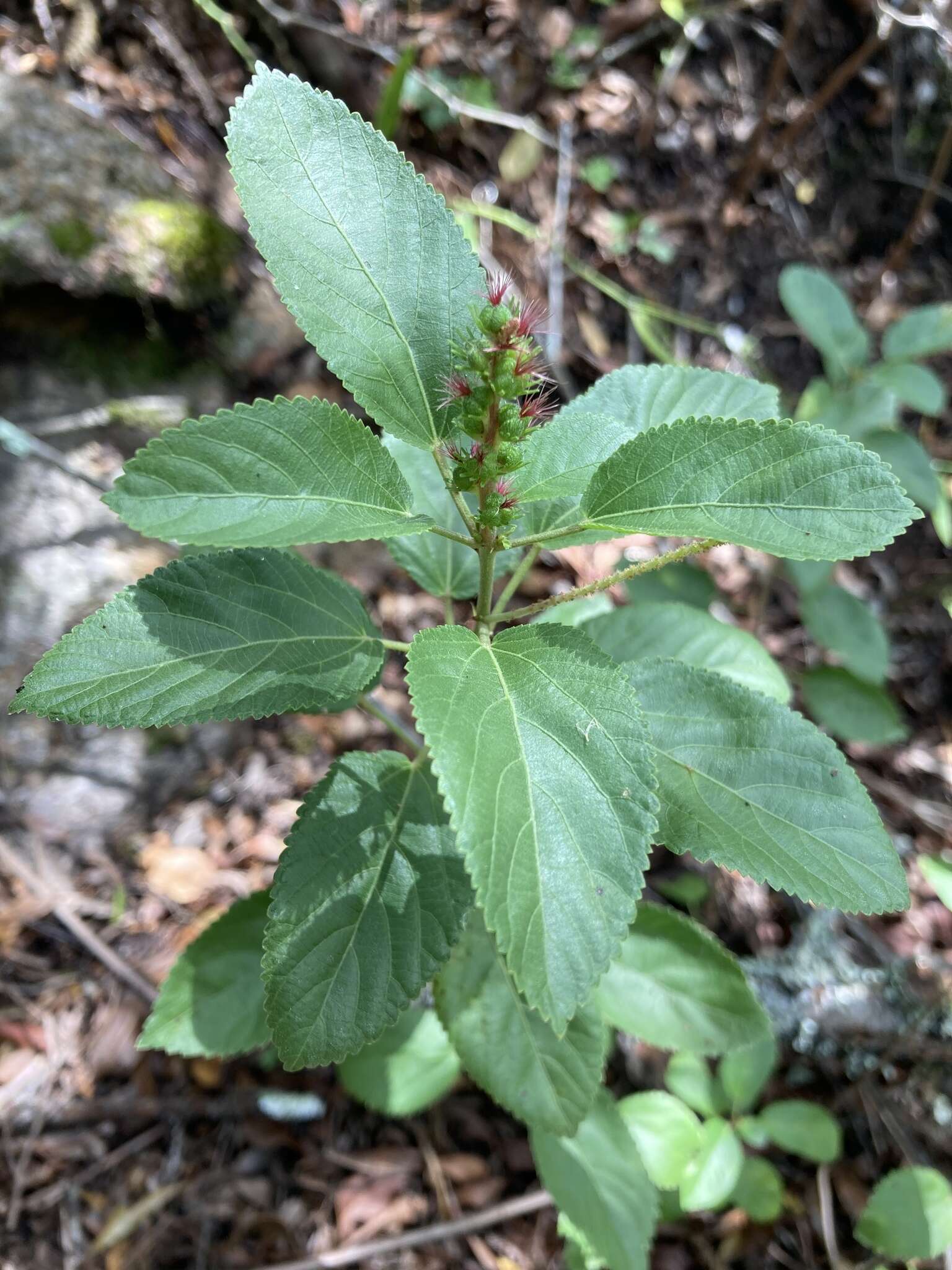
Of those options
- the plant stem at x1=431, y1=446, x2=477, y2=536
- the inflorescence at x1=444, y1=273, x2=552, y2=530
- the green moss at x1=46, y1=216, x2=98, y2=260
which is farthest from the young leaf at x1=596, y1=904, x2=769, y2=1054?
the green moss at x1=46, y1=216, x2=98, y2=260

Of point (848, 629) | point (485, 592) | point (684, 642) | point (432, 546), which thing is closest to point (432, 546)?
point (432, 546)

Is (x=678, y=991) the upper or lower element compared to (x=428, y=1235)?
upper

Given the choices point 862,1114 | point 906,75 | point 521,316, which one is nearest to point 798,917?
→ point 862,1114

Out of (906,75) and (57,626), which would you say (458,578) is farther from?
(906,75)

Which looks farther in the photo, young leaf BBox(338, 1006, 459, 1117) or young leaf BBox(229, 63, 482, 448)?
young leaf BBox(338, 1006, 459, 1117)

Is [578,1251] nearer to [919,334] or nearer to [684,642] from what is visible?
[684,642]

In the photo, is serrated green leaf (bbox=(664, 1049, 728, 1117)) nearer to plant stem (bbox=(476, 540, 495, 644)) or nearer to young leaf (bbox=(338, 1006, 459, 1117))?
young leaf (bbox=(338, 1006, 459, 1117))

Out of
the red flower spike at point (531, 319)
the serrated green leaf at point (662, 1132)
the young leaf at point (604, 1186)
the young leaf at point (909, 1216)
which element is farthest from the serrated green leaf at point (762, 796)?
the young leaf at point (909, 1216)
